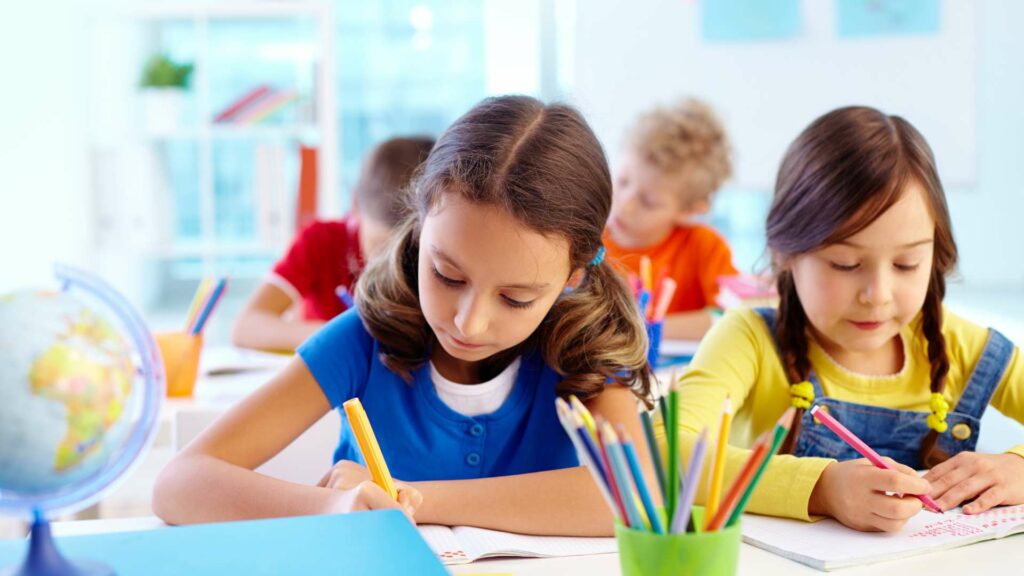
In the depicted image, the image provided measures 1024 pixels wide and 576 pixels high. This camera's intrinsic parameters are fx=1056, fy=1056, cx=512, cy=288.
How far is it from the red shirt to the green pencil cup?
1.70 metres

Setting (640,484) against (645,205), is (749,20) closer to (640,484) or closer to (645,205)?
(645,205)

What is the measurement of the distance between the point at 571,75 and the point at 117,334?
10.9 feet

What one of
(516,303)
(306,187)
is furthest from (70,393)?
(306,187)

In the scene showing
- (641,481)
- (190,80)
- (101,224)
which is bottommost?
(101,224)

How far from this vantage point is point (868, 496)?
37.9 inches

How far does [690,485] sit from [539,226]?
17.9 inches

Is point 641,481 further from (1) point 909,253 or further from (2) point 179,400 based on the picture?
(2) point 179,400

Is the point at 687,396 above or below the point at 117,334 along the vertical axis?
below

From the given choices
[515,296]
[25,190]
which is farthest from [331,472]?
[25,190]

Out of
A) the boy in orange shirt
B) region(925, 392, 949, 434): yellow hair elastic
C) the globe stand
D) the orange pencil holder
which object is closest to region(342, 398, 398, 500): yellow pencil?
the globe stand

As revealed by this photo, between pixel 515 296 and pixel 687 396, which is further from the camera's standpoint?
pixel 687 396

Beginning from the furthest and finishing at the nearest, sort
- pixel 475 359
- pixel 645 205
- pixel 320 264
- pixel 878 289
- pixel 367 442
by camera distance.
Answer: pixel 645 205 < pixel 320 264 < pixel 878 289 < pixel 475 359 < pixel 367 442

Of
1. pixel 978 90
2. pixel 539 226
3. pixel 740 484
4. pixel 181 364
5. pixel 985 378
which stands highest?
pixel 978 90

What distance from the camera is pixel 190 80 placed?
387 centimetres
